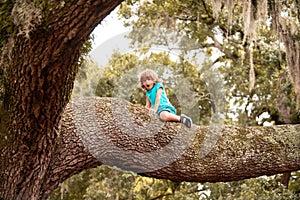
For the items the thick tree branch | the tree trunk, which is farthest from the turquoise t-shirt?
the tree trunk

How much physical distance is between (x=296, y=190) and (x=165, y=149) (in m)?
4.17

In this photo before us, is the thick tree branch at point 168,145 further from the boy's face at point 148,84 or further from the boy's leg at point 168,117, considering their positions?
the boy's face at point 148,84

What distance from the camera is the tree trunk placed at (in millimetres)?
2240

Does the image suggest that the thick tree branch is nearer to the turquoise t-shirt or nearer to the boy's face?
the turquoise t-shirt

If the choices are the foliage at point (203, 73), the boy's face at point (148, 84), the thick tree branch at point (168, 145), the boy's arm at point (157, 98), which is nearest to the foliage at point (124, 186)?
the foliage at point (203, 73)

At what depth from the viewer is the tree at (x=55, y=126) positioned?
2268 millimetres

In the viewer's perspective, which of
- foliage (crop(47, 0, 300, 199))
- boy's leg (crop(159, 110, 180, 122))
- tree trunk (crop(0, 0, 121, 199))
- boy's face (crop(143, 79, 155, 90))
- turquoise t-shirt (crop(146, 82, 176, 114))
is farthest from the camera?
foliage (crop(47, 0, 300, 199))

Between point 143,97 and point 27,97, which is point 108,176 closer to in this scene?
point 143,97

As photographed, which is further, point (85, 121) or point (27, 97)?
point (85, 121)

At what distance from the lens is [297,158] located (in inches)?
139

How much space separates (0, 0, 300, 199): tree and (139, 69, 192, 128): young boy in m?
0.09

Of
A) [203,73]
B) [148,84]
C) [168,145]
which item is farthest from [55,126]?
[203,73]

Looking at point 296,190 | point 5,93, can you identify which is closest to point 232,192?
point 296,190

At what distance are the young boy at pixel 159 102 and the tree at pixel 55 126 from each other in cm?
9
